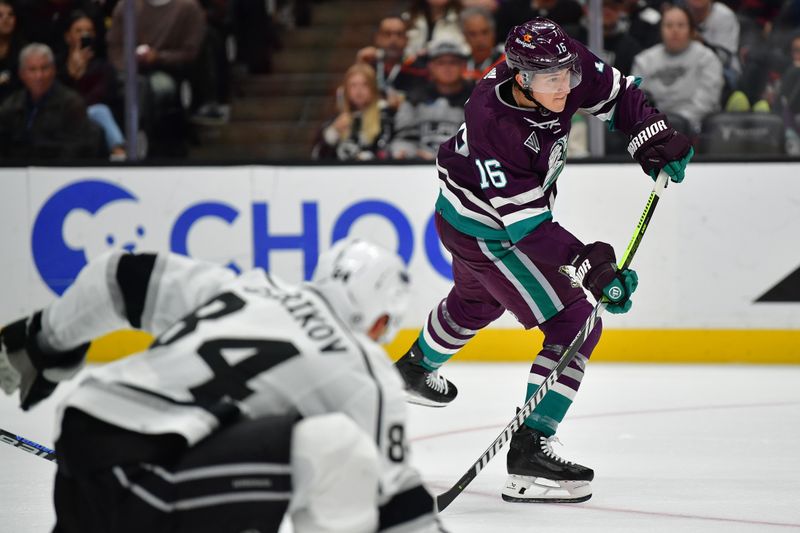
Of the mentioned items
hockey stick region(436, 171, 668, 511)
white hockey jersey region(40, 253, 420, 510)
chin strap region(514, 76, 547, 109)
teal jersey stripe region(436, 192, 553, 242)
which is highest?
chin strap region(514, 76, 547, 109)

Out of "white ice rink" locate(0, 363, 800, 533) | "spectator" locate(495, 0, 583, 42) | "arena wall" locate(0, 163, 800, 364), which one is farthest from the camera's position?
"spectator" locate(495, 0, 583, 42)

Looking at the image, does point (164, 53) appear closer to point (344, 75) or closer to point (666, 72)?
point (344, 75)

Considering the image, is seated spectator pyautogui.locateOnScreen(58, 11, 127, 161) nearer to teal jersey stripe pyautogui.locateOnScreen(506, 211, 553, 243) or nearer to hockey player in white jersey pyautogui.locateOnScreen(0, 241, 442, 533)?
teal jersey stripe pyautogui.locateOnScreen(506, 211, 553, 243)

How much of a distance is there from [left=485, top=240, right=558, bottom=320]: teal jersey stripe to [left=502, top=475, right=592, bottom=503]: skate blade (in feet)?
1.47

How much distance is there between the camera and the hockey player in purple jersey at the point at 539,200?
11.2 ft

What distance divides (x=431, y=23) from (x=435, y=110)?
57 centimetres

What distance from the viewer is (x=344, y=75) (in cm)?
621

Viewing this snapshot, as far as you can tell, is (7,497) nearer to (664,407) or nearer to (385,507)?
(385,507)

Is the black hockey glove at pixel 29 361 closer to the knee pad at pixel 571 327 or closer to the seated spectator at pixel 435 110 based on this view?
the knee pad at pixel 571 327

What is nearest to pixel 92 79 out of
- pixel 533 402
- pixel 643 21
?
pixel 643 21

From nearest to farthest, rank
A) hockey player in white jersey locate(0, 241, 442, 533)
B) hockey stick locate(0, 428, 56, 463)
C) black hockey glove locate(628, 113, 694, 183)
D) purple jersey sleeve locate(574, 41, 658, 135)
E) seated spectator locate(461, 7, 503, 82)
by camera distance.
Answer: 1. hockey player in white jersey locate(0, 241, 442, 533)
2. hockey stick locate(0, 428, 56, 463)
3. black hockey glove locate(628, 113, 694, 183)
4. purple jersey sleeve locate(574, 41, 658, 135)
5. seated spectator locate(461, 7, 503, 82)

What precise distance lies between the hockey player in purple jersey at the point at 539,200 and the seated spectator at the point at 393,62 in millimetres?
2372

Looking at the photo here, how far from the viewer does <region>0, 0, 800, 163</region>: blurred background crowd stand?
5.80m

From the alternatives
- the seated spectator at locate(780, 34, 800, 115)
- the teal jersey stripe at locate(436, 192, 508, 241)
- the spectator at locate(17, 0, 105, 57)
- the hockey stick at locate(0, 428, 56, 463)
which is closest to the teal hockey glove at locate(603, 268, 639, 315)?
the teal jersey stripe at locate(436, 192, 508, 241)
